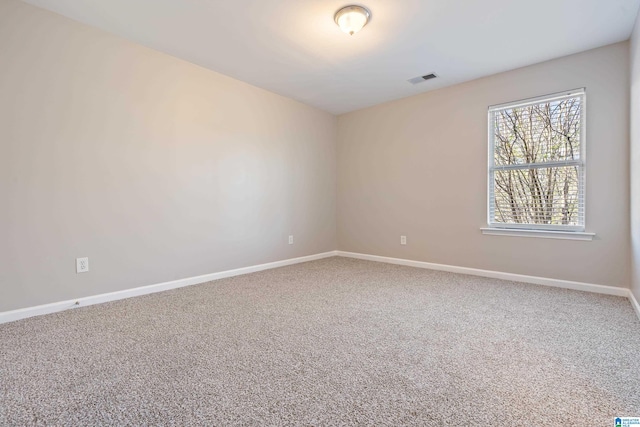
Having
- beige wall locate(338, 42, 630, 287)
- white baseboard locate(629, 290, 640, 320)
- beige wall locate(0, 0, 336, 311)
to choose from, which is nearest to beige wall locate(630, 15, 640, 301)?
white baseboard locate(629, 290, 640, 320)

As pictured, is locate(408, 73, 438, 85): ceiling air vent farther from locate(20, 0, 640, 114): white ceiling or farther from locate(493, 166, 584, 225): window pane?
locate(493, 166, 584, 225): window pane

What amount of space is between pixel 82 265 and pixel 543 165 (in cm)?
445

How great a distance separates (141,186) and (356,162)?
117 inches

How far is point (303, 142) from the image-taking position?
442 centimetres

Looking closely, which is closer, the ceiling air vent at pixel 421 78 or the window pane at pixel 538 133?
the window pane at pixel 538 133

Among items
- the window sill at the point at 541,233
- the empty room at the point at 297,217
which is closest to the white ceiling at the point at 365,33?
the empty room at the point at 297,217

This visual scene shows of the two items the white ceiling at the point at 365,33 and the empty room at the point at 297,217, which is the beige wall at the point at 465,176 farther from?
the white ceiling at the point at 365,33

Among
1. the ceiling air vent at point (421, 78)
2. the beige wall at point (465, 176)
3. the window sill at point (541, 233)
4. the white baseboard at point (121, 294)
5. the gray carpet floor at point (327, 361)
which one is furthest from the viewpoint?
the ceiling air vent at point (421, 78)

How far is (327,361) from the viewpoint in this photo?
1.59 metres

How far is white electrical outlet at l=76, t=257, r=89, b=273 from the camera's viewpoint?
248cm

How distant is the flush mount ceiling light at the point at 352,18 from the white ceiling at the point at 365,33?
0.16 feet

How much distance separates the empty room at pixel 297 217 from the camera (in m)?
1.38

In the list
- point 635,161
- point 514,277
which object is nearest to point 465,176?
point 514,277

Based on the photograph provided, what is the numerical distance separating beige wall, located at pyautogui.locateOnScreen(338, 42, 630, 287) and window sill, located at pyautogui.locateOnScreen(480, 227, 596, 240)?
51mm
